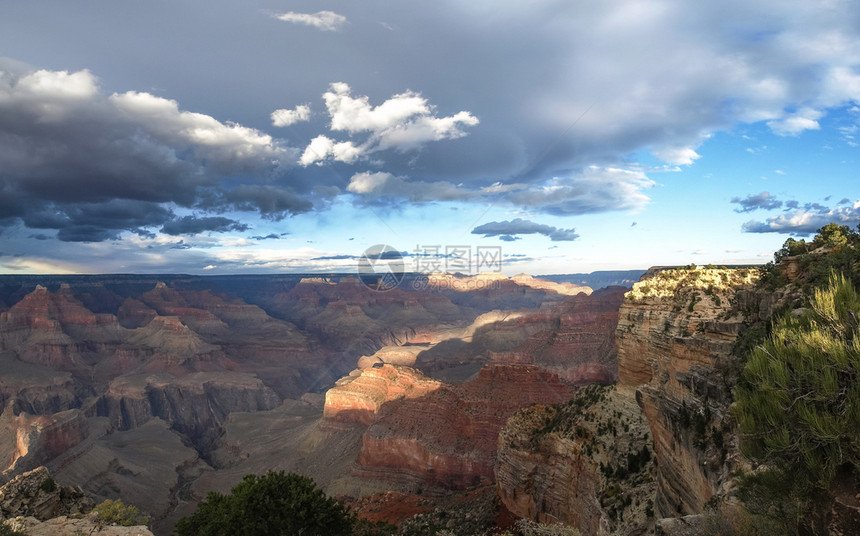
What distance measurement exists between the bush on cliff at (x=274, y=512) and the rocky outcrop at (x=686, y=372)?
14.3 meters

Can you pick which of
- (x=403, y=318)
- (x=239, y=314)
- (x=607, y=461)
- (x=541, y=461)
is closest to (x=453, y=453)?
(x=541, y=461)

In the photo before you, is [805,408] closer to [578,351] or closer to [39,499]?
[39,499]

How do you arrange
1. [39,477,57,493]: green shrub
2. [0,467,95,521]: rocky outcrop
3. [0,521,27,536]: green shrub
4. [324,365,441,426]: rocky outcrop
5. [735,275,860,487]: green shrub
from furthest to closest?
1. [324,365,441,426]: rocky outcrop
2. [39,477,57,493]: green shrub
3. [0,467,95,521]: rocky outcrop
4. [0,521,27,536]: green shrub
5. [735,275,860,487]: green shrub

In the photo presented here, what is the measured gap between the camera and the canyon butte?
47.3ft

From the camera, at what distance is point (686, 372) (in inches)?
605

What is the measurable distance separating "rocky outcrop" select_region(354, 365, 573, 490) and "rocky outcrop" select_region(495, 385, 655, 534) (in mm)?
14327

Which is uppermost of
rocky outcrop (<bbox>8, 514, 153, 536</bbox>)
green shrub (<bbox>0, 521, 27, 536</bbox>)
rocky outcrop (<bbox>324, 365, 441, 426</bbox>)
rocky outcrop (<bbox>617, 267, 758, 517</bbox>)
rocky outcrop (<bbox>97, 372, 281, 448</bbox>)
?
rocky outcrop (<bbox>617, 267, 758, 517</bbox>)

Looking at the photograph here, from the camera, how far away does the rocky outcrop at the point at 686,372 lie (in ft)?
41.3

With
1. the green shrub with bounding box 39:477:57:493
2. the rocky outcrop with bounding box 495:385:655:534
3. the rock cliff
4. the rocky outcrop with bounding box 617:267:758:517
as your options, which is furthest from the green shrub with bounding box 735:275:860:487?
the green shrub with bounding box 39:477:57:493

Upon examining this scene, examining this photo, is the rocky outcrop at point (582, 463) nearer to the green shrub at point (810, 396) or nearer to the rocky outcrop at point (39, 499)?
the green shrub at point (810, 396)

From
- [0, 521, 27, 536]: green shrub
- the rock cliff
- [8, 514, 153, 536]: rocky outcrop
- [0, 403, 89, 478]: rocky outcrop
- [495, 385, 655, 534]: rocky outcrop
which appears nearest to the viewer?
[0, 521, 27, 536]: green shrub

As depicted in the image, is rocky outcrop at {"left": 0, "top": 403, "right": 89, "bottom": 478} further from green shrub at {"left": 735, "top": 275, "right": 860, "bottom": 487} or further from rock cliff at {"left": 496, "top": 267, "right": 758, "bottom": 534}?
green shrub at {"left": 735, "top": 275, "right": 860, "bottom": 487}

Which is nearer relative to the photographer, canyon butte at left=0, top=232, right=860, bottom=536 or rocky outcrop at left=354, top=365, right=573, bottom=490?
canyon butte at left=0, top=232, right=860, bottom=536

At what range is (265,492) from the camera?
19.2 metres
